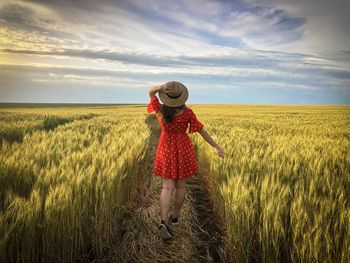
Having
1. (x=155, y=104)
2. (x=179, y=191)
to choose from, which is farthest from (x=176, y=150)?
(x=155, y=104)

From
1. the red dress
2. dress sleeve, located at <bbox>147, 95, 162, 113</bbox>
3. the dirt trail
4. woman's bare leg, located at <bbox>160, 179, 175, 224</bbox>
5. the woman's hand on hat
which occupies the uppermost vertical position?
the woman's hand on hat

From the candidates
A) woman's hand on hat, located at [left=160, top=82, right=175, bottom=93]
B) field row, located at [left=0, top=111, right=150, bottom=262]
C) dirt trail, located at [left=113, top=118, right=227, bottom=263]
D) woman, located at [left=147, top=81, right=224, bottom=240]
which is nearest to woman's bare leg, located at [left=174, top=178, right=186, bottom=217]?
woman, located at [left=147, top=81, right=224, bottom=240]

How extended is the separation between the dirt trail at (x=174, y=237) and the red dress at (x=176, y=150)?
2.27 ft

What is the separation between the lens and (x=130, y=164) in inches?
163

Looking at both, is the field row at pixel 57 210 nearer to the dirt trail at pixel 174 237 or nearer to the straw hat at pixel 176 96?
the dirt trail at pixel 174 237

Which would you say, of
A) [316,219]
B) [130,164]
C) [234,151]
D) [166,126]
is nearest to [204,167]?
[234,151]

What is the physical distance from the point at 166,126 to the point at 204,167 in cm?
232

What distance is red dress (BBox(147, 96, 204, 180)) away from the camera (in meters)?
3.52

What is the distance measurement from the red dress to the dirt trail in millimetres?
693

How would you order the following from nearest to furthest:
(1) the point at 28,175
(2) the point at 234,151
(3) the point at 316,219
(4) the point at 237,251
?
1. (3) the point at 316,219
2. (4) the point at 237,251
3. (1) the point at 28,175
4. (2) the point at 234,151

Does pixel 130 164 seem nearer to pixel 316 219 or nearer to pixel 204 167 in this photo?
pixel 204 167

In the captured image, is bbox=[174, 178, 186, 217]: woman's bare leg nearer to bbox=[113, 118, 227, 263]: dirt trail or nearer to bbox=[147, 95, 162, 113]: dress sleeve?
bbox=[113, 118, 227, 263]: dirt trail

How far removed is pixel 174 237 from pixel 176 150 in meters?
0.99

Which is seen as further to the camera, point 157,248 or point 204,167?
point 204,167
